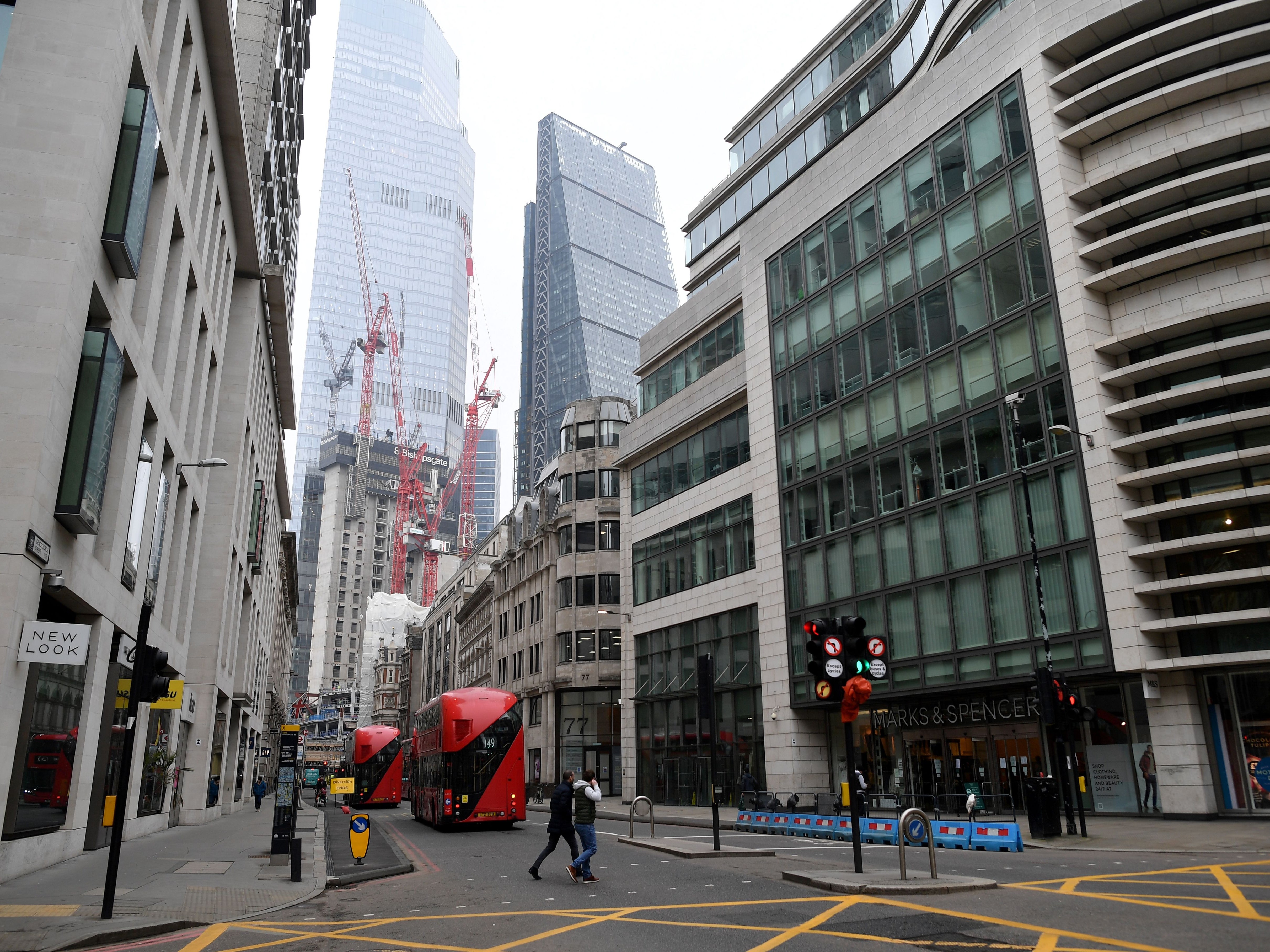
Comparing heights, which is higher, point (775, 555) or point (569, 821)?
point (775, 555)

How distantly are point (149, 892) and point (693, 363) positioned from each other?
3850 centimetres

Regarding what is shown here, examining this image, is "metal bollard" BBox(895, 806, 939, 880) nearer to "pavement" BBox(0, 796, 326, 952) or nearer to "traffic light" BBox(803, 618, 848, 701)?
"traffic light" BBox(803, 618, 848, 701)

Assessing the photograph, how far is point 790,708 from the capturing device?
37938 mm

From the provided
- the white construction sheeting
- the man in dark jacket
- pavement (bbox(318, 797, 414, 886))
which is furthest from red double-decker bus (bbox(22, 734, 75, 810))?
the white construction sheeting

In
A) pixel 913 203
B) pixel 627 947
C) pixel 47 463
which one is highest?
pixel 913 203

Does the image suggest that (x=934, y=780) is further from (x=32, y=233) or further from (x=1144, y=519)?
(x=32, y=233)

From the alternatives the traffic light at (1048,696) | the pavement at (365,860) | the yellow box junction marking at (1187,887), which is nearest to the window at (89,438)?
the pavement at (365,860)

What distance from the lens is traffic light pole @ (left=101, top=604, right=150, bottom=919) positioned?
11586 millimetres

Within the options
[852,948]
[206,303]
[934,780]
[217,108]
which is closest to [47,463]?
[852,948]

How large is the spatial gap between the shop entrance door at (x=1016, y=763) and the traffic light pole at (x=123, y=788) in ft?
81.9

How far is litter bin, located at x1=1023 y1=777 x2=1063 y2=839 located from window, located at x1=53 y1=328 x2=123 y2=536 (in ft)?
68.9

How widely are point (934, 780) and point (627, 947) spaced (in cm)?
2528

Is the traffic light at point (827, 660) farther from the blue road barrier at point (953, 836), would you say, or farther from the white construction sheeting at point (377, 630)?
the white construction sheeting at point (377, 630)

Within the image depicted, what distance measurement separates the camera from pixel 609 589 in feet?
203
